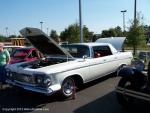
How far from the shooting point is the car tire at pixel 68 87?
7.28 metres

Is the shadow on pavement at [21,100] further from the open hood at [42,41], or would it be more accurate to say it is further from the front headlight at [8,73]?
the open hood at [42,41]

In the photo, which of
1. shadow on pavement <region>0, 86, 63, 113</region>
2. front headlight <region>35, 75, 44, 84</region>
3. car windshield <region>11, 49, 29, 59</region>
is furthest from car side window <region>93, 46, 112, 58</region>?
car windshield <region>11, 49, 29, 59</region>

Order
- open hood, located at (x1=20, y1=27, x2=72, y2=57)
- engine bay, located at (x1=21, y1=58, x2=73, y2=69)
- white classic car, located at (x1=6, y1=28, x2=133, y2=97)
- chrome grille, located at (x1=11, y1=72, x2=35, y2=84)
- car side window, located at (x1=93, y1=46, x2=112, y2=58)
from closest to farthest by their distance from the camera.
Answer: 1. white classic car, located at (x1=6, y1=28, x2=133, y2=97)
2. chrome grille, located at (x1=11, y1=72, x2=35, y2=84)
3. engine bay, located at (x1=21, y1=58, x2=73, y2=69)
4. open hood, located at (x1=20, y1=27, x2=72, y2=57)
5. car side window, located at (x1=93, y1=46, x2=112, y2=58)

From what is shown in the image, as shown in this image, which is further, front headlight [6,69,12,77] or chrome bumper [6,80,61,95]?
front headlight [6,69,12,77]

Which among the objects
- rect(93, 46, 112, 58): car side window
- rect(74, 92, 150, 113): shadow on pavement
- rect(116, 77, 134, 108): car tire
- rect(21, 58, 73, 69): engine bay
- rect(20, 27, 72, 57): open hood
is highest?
rect(20, 27, 72, 57): open hood

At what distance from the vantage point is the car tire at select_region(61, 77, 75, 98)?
287 inches

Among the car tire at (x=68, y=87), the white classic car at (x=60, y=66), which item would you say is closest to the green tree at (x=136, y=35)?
the white classic car at (x=60, y=66)

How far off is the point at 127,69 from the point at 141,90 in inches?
26.9

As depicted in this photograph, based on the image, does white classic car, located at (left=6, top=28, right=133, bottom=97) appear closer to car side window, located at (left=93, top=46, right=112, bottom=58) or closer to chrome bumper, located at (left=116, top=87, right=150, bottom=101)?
car side window, located at (left=93, top=46, right=112, bottom=58)

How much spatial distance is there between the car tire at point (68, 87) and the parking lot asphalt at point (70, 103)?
0.17m

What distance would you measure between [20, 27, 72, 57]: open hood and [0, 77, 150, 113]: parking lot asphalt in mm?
1466

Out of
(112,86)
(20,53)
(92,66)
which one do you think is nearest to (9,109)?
(92,66)

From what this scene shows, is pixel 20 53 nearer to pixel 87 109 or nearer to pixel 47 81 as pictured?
pixel 47 81

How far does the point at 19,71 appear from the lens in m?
7.46
